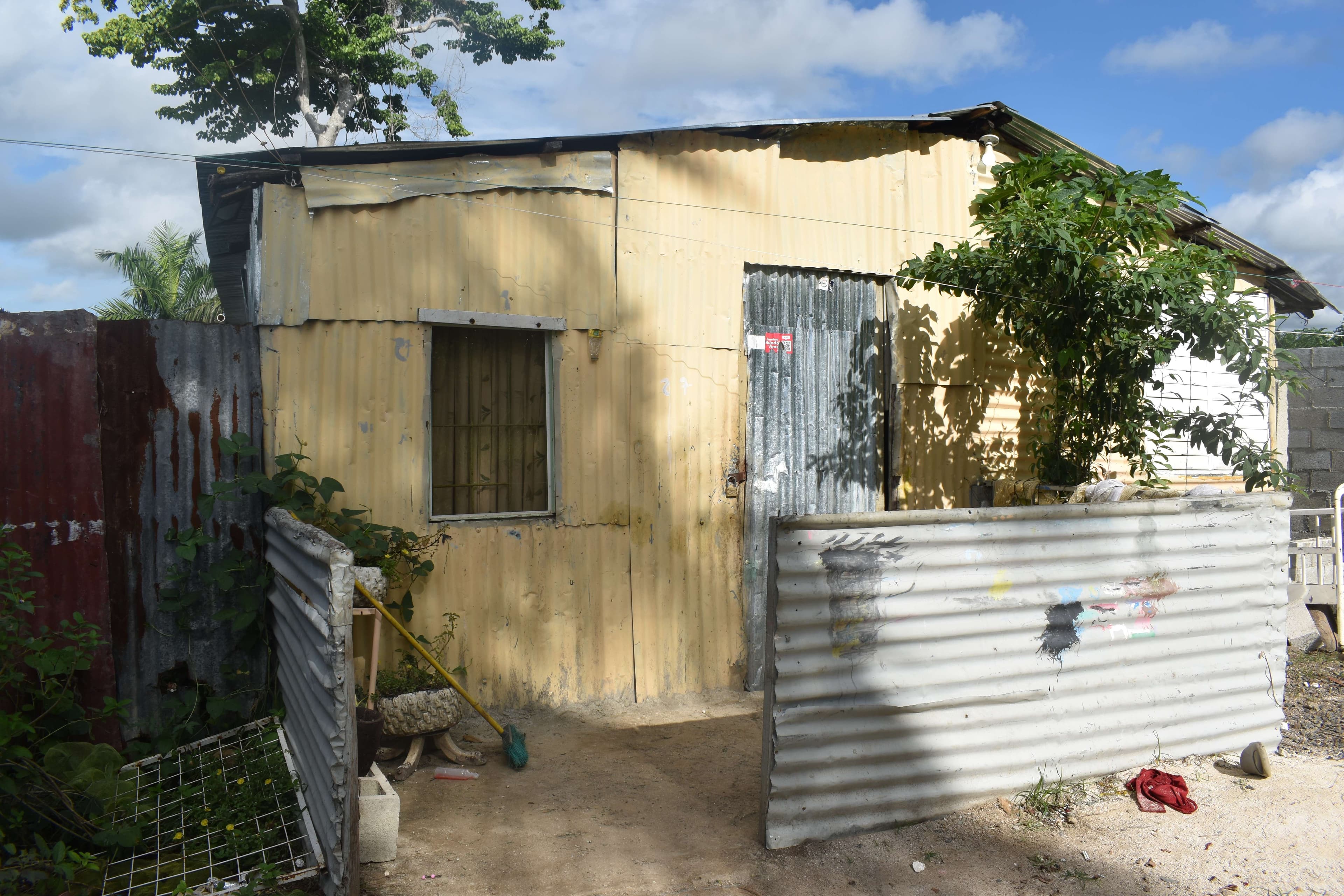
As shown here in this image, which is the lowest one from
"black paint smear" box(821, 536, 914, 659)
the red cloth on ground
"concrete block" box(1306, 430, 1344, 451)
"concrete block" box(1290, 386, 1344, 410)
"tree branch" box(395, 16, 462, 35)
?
the red cloth on ground

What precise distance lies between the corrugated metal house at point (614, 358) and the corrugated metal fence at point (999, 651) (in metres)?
2.26

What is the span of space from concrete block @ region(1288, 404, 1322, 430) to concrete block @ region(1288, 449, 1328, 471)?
26 cm

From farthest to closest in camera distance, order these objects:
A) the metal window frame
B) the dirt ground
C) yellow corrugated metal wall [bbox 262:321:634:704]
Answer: the metal window frame → yellow corrugated metal wall [bbox 262:321:634:704] → the dirt ground

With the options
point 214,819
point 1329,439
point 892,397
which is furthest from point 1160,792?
point 1329,439

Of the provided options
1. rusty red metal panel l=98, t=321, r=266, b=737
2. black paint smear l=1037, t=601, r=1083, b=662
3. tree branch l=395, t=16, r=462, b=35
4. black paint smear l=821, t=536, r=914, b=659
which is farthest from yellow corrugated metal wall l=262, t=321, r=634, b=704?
tree branch l=395, t=16, r=462, b=35

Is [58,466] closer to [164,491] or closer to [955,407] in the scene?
[164,491]

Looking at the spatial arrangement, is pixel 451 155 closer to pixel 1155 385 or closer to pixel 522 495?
pixel 522 495

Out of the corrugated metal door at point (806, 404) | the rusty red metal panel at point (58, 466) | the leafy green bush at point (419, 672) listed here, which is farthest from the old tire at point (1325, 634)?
the rusty red metal panel at point (58, 466)

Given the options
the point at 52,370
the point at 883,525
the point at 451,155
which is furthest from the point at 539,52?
the point at 883,525

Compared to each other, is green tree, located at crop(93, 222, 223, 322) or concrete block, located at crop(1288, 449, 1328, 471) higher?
green tree, located at crop(93, 222, 223, 322)

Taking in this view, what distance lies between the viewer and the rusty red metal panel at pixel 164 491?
4262mm

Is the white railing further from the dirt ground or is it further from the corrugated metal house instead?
the dirt ground

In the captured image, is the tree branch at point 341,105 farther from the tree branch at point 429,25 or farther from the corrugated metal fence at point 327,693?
the corrugated metal fence at point 327,693

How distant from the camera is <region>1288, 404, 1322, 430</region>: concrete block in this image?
998cm
